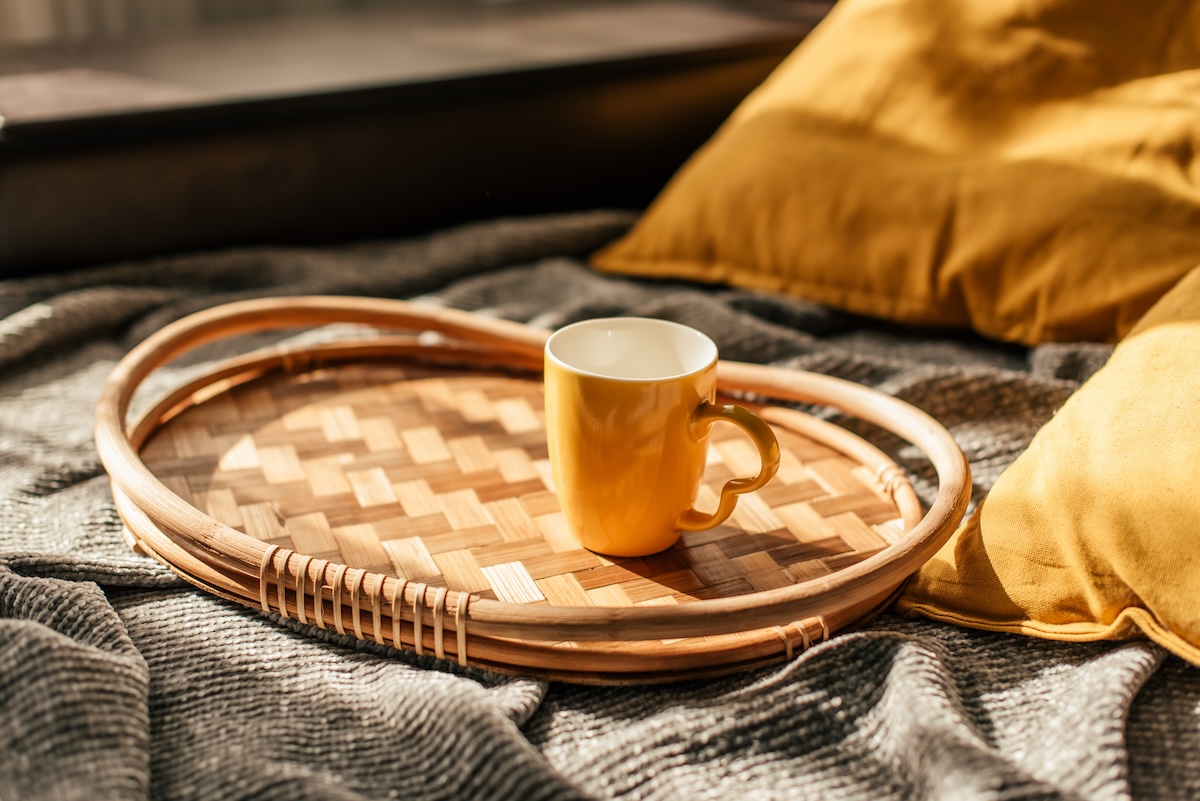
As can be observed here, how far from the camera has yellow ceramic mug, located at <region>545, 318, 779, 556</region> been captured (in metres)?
0.55

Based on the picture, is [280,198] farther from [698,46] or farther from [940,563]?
[940,563]

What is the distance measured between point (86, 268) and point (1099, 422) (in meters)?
0.89

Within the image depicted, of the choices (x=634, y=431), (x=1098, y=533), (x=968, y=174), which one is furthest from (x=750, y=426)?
(x=968, y=174)

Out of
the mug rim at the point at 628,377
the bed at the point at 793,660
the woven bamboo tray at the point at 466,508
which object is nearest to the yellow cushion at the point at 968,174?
the bed at the point at 793,660

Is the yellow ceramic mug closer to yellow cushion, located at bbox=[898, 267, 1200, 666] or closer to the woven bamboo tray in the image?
the woven bamboo tray

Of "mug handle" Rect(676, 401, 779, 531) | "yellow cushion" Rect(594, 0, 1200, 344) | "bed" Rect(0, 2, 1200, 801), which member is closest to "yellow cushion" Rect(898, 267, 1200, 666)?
"bed" Rect(0, 2, 1200, 801)

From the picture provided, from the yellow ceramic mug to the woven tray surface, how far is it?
3cm

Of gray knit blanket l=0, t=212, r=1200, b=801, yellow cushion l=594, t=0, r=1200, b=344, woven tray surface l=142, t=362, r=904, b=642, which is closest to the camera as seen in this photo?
gray knit blanket l=0, t=212, r=1200, b=801

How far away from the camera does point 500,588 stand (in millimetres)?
577

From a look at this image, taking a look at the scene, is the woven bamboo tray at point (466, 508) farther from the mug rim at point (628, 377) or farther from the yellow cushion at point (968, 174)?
the yellow cushion at point (968, 174)

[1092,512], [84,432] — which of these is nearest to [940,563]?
[1092,512]

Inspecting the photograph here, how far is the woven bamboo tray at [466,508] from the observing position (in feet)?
1.73

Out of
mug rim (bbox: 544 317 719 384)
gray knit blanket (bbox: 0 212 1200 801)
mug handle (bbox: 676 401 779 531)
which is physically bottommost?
gray knit blanket (bbox: 0 212 1200 801)

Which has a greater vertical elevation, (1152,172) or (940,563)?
(1152,172)
